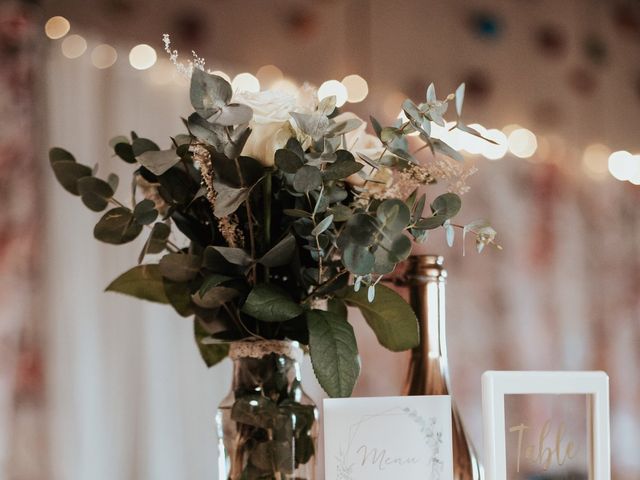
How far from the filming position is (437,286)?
0.82 m

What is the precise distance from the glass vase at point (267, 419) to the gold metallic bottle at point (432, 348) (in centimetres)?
13

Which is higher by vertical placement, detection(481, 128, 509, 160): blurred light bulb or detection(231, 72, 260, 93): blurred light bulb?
detection(231, 72, 260, 93): blurred light bulb

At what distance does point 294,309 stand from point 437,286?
17 cm

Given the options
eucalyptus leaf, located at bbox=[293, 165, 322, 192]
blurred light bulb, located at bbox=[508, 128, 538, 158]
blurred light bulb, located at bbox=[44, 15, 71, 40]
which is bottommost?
eucalyptus leaf, located at bbox=[293, 165, 322, 192]

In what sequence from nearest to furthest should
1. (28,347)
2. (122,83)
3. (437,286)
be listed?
(437,286)
(28,347)
(122,83)

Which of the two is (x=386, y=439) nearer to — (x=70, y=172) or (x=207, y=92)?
(x=207, y=92)

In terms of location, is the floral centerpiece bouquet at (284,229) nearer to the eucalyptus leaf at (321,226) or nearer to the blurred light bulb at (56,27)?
the eucalyptus leaf at (321,226)

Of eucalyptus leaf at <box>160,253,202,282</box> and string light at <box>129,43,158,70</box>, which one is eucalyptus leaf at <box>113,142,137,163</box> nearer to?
eucalyptus leaf at <box>160,253,202,282</box>

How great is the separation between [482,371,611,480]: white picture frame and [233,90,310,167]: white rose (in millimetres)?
295

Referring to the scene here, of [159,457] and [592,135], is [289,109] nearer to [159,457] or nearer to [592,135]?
[159,457]

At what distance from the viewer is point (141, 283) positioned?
34.4 inches

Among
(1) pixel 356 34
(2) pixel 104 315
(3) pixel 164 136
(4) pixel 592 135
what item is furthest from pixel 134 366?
(4) pixel 592 135

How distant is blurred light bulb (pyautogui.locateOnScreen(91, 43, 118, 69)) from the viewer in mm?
2137

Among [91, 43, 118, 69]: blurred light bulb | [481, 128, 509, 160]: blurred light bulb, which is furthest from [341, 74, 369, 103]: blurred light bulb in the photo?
[91, 43, 118, 69]: blurred light bulb
